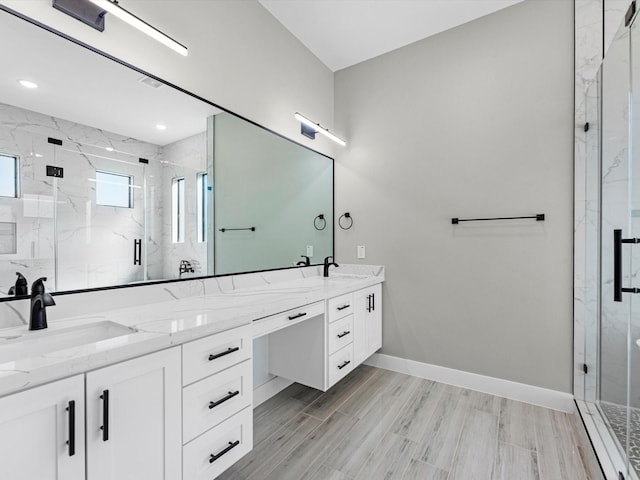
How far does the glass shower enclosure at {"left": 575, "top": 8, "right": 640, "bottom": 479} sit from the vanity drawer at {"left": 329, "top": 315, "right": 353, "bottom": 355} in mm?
1503

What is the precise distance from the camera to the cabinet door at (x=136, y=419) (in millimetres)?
914

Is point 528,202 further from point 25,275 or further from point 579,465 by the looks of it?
point 25,275

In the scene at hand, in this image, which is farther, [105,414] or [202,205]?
[202,205]

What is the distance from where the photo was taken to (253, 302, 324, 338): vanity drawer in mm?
1560

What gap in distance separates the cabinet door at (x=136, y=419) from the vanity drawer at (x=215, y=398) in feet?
0.14

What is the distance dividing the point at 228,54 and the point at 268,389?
2.34m

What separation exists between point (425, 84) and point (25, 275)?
291 centimetres

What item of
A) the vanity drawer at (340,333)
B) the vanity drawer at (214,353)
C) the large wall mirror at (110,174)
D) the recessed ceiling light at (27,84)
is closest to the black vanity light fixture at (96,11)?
the large wall mirror at (110,174)

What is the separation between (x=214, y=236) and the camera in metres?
1.92

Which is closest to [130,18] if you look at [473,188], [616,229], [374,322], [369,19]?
[369,19]

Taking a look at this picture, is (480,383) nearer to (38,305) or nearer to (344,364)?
(344,364)

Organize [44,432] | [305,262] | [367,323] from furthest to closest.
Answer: [305,262]
[367,323]
[44,432]

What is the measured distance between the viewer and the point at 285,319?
1719 millimetres

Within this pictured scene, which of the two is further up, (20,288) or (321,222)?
(321,222)
